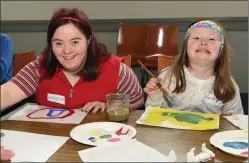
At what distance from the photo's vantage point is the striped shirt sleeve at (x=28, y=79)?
5.72ft

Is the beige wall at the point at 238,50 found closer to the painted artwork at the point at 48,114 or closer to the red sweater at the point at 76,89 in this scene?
the red sweater at the point at 76,89

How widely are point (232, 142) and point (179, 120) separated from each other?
0.93ft

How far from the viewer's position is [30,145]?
1.27m

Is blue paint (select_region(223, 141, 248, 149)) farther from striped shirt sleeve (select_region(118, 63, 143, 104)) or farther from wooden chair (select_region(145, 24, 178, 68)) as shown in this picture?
wooden chair (select_region(145, 24, 178, 68))

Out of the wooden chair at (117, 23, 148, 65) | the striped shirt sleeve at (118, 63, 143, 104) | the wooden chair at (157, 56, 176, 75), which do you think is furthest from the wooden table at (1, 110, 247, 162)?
the wooden chair at (117, 23, 148, 65)

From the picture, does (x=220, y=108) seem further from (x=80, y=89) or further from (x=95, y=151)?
(x=95, y=151)

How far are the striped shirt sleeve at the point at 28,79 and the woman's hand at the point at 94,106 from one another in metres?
0.31

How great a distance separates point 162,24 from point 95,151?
3.01 m

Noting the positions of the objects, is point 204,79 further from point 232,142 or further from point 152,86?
point 232,142

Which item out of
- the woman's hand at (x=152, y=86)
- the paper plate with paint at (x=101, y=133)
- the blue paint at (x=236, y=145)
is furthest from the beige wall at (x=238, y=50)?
the blue paint at (x=236, y=145)

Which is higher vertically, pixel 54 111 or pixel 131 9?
pixel 131 9

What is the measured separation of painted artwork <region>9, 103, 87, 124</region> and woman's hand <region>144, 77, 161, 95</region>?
343mm

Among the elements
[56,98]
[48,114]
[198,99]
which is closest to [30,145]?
[48,114]

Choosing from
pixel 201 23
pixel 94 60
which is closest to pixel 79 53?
pixel 94 60
